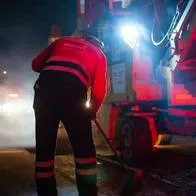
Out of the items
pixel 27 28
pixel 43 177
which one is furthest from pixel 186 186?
pixel 27 28

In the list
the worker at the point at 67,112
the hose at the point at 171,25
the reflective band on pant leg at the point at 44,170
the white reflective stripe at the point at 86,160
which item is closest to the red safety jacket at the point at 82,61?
the worker at the point at 67,112

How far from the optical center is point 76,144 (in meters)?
4.01

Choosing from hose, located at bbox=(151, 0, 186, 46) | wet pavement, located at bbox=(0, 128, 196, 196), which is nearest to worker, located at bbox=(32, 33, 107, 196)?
wet pavement, located at bbox=(0, 128, 196, 196)

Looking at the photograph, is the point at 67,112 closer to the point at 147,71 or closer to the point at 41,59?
the point at 41,59

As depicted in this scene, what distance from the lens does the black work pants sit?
3.96 m

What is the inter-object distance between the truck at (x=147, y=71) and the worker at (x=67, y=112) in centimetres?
235

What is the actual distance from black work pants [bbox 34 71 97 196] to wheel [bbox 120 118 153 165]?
3.30 meters

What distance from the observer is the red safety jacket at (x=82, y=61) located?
13.2ft

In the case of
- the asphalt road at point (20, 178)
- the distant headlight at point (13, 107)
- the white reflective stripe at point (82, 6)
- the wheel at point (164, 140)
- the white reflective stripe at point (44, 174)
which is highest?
the white reflective stripe at point (82, 6)

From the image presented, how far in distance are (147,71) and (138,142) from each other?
107 centimetres

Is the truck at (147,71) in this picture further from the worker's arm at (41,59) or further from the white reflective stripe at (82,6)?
the worker's arm at (41,59)

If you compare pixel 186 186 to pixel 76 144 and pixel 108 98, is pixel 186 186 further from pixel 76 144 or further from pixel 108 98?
pixel 108 98

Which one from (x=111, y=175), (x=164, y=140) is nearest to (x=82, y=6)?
(x=164, y=140)

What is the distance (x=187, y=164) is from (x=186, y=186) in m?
1.77
